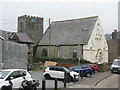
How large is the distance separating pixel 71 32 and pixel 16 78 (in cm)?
3889

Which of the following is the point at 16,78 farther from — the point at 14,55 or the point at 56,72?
the point at 14,55

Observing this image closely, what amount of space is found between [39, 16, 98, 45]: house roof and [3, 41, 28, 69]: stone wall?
53.2 feet

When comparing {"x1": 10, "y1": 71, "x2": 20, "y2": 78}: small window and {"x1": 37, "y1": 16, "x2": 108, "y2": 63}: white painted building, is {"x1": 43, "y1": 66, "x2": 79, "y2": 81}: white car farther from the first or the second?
{"x1": 37, "y1": 16, "x2": 108, "y2": 63}: white painted building

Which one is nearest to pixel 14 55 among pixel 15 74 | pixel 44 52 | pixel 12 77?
pixel 15 74

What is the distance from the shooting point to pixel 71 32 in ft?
175

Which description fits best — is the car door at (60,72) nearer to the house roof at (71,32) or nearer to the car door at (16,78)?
the car door at (16,78)

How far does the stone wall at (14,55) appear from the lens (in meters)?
28.6

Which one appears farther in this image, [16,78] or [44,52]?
[44,52]

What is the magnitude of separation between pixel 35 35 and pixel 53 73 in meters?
36.2

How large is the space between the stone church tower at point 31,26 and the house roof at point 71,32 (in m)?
2.52

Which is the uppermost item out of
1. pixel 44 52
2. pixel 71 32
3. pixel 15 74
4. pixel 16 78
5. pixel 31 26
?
pixel 31 26

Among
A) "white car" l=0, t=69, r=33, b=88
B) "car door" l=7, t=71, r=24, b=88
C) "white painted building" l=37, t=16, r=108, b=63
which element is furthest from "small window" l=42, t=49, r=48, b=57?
"car door" l=7, t=71, r=24, b=88

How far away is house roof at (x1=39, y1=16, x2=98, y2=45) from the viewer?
50625mm

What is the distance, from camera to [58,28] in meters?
57.3
